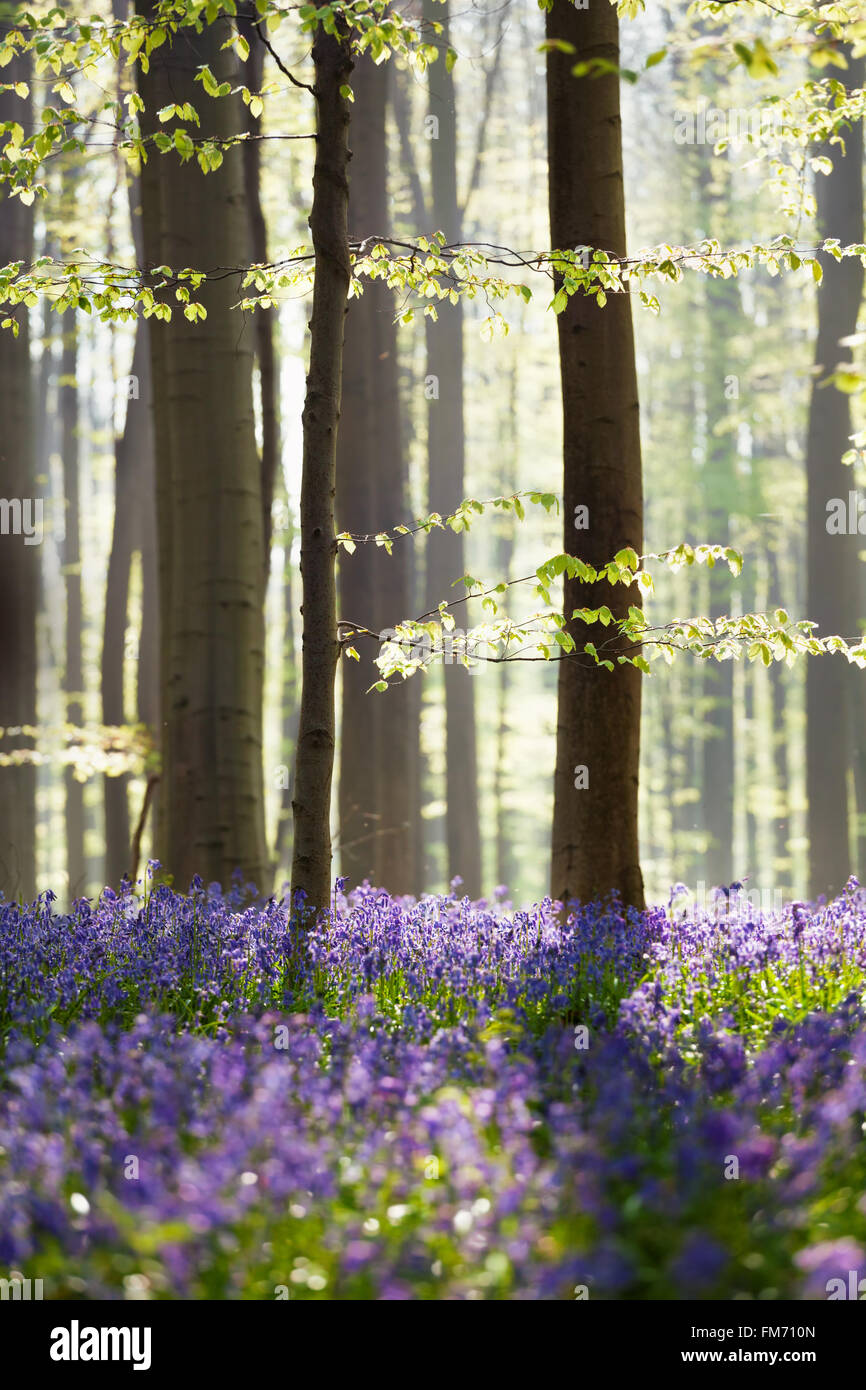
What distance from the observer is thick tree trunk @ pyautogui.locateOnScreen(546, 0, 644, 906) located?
19.8 ft

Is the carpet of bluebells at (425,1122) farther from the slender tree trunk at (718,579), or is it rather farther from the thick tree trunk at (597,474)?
the slender tree trunk at (718,579)

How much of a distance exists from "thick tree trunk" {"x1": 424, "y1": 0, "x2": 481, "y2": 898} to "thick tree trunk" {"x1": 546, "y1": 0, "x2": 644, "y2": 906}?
9919 mm

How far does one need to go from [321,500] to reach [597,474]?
165 centimetres

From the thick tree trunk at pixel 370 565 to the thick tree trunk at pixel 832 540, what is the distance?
5535 mm

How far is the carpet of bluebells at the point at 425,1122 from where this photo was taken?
92.0 inches

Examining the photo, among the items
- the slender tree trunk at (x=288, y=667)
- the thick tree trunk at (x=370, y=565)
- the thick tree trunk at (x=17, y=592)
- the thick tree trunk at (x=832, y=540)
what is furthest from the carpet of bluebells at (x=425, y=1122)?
the slender tree trunk at (x=288, y=667)

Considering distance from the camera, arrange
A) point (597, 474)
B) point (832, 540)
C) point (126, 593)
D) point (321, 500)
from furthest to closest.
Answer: point (126, 593) < point (832, 540) < point (597, 474) < point (321, 500)

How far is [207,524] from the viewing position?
23.0ft

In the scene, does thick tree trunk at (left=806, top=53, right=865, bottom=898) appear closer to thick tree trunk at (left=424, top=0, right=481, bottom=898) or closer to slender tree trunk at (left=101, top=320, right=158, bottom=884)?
thick tree trunk at (left=424, top=0, right=481, bottom=898)

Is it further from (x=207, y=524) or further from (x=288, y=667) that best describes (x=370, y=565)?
(x=288, y=667)

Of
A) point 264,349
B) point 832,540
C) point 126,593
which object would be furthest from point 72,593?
point 264,349

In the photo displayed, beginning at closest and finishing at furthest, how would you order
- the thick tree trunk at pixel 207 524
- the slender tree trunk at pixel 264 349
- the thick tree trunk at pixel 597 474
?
the thick tree trunk at pixel 597 474 < the thick tree trunk at pixel 207 524 < the slender tree trunk at pixel 264 349

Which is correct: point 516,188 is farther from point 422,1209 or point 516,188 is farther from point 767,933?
point 422,1209

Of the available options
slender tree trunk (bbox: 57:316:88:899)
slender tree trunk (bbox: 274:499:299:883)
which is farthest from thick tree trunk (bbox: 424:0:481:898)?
slender tree trunk (bbox: 57:316:88:899)
